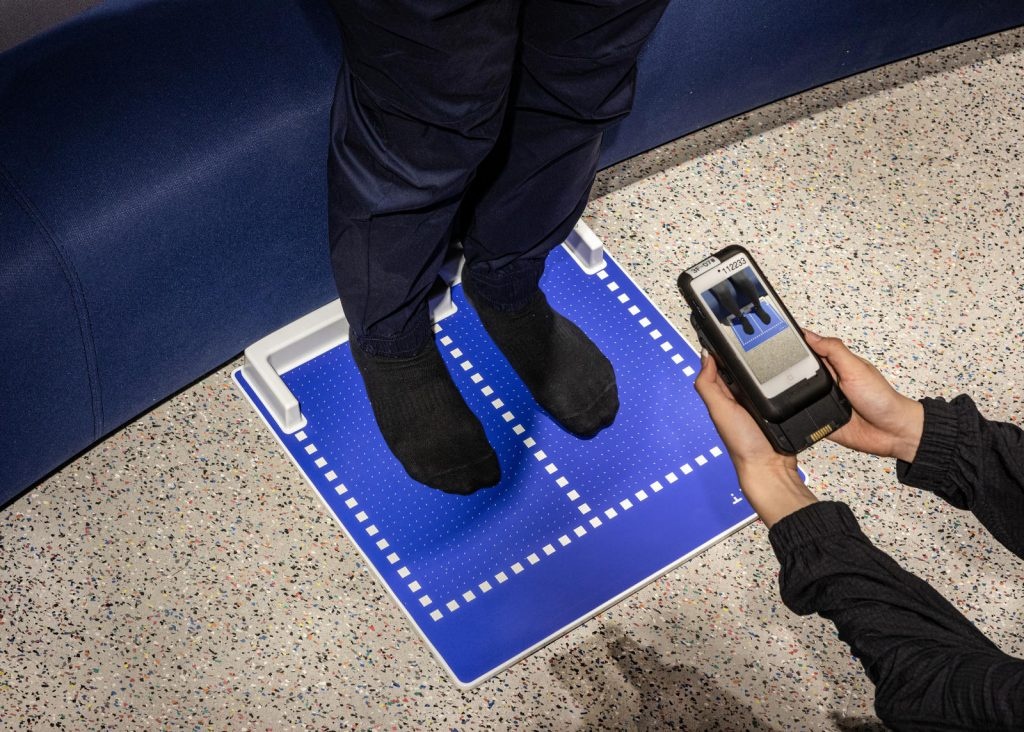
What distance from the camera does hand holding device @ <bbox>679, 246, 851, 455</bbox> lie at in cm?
113

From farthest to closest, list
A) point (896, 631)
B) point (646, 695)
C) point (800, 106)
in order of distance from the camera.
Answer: point (800, 106), point (646, 695), point (896, 631)

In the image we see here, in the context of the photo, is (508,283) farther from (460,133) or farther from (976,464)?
(976,464)

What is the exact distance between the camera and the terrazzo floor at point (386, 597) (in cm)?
127

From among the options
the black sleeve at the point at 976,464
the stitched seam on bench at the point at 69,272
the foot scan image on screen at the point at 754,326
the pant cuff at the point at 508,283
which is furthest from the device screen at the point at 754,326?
the stitched seam on bench at the point at 69,272

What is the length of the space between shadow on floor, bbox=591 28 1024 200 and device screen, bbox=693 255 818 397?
1.87 feet

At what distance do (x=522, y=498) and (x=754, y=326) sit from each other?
1.34 ft

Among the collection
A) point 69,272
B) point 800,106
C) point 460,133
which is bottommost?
point 800,106

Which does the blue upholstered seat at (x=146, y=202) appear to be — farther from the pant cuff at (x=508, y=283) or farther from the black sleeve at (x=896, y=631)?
the black sleeve at (x=896, y=631)

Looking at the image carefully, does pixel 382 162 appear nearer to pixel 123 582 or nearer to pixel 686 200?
pixel 123 582

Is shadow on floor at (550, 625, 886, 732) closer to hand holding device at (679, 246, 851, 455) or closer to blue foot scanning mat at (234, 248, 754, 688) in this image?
blue foot scanning mat at (234, 248, 754, 688)

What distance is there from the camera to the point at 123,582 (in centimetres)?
133

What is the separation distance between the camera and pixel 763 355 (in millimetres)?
1141

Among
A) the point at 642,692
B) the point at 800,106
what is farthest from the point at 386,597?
the point at 800,106

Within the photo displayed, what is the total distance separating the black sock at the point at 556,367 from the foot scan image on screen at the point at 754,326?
0.30 meters
